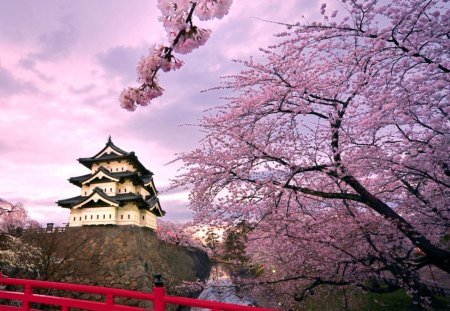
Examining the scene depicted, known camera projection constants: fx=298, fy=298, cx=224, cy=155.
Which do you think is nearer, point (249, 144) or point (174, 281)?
point (249, 144)

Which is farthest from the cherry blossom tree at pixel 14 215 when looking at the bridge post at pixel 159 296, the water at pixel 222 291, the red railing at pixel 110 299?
the bridge post at pixel 159 296

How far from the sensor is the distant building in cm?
2050

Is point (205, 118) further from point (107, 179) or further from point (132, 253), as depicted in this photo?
point (107, 179)

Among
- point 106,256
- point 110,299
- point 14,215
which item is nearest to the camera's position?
point 110,299

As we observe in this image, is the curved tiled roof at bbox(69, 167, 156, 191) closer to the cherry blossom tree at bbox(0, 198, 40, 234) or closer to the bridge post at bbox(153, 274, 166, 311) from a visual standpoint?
the cherry blossom tree at bbox(0, 198, 40, 234)

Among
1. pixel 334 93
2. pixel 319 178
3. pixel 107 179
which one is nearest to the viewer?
pixel 334 93

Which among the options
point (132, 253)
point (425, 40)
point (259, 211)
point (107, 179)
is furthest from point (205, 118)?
point (107, 179)

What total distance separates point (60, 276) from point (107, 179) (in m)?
7.28

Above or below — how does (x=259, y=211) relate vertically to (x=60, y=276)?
above

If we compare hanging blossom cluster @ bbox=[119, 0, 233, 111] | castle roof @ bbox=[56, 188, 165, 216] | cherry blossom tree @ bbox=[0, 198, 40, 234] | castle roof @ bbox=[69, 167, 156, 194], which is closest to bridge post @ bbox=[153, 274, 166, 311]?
hanging blossom cluster @ bbox=[119, 0, 233, 111]

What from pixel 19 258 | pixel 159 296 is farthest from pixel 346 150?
pixel 19 258

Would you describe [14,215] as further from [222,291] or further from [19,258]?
[222,291]

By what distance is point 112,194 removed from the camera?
70.9 ft

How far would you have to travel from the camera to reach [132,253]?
18.7 m
